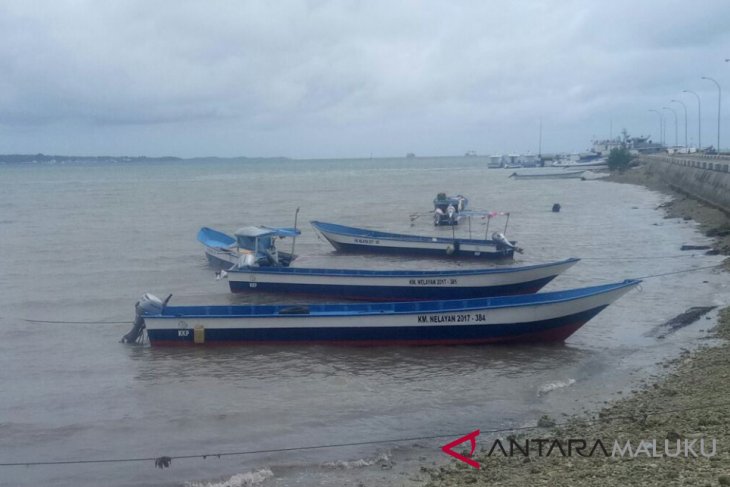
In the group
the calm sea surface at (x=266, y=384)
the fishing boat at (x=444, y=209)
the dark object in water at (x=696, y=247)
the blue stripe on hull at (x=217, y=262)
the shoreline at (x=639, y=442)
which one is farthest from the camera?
the fishing boat at (x=444, y=209)

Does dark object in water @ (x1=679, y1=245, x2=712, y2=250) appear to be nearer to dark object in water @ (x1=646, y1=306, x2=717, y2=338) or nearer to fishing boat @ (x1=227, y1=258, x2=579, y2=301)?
fishing boat @ (x1=227, y1=258, x2=579, y2=301)

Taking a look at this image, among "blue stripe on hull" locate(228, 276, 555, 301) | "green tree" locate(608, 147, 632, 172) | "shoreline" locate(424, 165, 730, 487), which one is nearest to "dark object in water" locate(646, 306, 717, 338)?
"shoreline" locate(424, 165, 730, 487)

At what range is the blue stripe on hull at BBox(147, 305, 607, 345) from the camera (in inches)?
703

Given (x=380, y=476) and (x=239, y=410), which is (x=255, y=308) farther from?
(x=380, y=476)

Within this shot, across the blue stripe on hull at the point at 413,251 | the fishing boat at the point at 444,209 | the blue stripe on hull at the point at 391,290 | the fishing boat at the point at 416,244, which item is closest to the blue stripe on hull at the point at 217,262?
the blue stripe on hull at the point at 391,290

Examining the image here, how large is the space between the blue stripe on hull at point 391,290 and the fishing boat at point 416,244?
8.47 meters

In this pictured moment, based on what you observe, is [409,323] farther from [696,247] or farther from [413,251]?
[696,247]

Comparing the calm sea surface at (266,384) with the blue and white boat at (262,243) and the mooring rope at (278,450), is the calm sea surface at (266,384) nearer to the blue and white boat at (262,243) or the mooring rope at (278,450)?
the mooring rope at (278,450)

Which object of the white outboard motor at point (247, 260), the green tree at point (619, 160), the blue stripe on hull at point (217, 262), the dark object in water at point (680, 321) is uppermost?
the green tree at point (619, 160)

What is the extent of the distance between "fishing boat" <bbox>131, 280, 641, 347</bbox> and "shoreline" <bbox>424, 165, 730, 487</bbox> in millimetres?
3570

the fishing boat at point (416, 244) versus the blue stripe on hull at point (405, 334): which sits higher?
the fishing boat at point (416, 244)

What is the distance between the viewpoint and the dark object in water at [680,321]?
60.1ft

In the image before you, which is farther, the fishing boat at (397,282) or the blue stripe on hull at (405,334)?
the fishing boat at (397,282)

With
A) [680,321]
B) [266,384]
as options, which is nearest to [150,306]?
[266,384]
